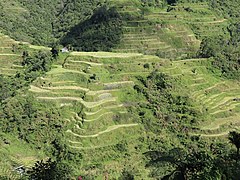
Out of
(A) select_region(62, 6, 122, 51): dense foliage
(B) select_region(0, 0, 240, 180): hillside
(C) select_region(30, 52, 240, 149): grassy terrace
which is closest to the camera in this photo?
(B) select_region(0, 0, 240, 180): hillside

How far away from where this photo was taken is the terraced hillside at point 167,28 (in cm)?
3894

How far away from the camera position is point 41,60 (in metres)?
29.2

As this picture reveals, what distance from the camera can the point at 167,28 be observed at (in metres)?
41.2

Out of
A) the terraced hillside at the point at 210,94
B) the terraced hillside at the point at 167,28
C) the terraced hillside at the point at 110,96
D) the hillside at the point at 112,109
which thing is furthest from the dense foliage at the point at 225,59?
the terraced hillside at the point at 167,28

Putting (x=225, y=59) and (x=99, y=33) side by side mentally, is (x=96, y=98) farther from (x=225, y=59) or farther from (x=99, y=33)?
(x=99, y=33)

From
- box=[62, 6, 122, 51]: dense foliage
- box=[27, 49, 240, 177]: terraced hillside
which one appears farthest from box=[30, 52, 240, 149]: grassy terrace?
box=[62, 6, 122, 51]: dense foliage

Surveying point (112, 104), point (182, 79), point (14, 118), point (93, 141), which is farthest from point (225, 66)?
point (14, 118)

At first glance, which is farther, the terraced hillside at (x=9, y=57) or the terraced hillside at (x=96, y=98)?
the terraced hillside at (x=9, y=57)

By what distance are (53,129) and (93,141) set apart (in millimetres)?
2509

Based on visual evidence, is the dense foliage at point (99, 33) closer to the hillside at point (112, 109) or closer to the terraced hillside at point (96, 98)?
the hillside at point (112, 109)

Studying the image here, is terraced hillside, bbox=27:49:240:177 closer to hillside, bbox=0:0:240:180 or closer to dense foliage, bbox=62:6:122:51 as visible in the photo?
hillside, bbox=0:0:240:180

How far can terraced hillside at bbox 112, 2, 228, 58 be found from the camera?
1533 inches

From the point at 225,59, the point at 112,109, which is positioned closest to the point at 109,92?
the point at 112,109

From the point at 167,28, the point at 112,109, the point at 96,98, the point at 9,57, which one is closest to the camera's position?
the point at 112,109
